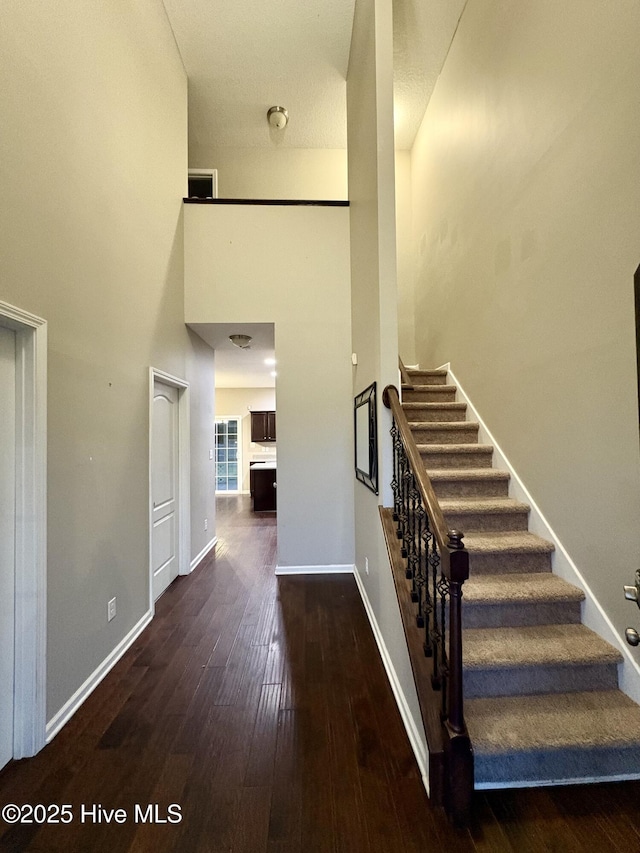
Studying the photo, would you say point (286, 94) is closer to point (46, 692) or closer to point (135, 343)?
point (135, 343)

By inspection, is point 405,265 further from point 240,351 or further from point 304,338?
point 240,351

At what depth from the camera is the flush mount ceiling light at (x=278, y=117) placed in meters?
4.29

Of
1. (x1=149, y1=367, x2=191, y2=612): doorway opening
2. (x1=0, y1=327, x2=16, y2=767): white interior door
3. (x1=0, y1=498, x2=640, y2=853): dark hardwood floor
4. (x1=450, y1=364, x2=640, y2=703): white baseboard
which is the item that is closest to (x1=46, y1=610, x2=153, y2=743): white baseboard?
(x1=0, y1=498, x2=640, y2=853): dark hardwood floor

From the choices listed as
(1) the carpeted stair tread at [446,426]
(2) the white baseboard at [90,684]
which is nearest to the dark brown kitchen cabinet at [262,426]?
(1) the carpeted stair tread at [446,426]

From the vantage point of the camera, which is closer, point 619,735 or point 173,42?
point 619,735

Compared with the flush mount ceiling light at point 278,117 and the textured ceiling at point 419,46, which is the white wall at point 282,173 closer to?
the flush mount ceiling light at point 278,117

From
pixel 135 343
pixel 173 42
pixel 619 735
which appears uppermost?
pixel 173 42

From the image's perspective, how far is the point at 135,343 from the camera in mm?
2607

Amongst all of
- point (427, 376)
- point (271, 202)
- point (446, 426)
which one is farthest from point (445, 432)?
point (271, 202)

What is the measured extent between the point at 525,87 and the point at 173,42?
3240 mm

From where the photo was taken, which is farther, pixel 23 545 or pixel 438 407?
pixel 438 407

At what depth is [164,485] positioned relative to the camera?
3.30 metres

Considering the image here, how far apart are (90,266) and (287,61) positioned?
11.2 ft

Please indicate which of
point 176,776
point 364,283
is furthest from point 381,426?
point 176,776
